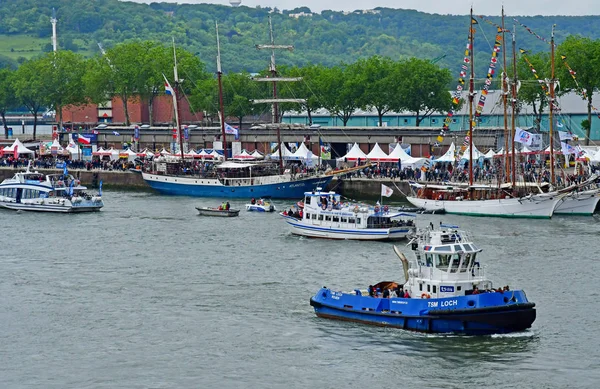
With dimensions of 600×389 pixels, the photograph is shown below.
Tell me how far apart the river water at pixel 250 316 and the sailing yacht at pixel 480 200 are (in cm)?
486

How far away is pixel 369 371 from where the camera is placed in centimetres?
4909

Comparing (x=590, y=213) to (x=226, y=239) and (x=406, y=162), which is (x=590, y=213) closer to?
(x=406, y=162)

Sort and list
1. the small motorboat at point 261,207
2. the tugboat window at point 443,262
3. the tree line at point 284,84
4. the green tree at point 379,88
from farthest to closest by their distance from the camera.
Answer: the green tree at point 379,88
the tree line at point 284,84
the small motorboat at point 261,207
the tugboat window at point 443,262

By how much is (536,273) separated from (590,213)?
98.5ft

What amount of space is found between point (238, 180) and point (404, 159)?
16.9 meters

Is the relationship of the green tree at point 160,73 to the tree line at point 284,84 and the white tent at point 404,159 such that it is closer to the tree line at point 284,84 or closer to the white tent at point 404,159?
the tree line at point 284,84

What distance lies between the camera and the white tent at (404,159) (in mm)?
116250

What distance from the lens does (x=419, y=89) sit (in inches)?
5782

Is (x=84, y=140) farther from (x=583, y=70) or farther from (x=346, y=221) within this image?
(x=346, y=221)

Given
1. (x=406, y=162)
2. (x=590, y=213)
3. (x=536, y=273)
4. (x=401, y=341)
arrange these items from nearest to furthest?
1. (x=401, y=341)
2. (x=536, y=273)
3. (x=590, y=213)
4. (x=406, y=162)

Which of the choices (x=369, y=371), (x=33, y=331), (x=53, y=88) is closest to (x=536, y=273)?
(x=369, y=371)

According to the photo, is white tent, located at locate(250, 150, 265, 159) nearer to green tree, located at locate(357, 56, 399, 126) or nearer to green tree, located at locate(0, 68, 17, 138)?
green tree, located at locate(357, 56, 399, 126)

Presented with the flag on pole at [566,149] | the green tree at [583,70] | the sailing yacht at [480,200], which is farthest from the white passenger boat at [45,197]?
the green tree at [583,70]

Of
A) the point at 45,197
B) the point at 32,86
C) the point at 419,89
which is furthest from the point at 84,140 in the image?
the point at 32,86
